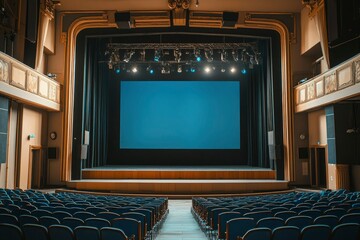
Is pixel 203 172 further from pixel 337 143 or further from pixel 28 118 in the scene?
pixel 28 118

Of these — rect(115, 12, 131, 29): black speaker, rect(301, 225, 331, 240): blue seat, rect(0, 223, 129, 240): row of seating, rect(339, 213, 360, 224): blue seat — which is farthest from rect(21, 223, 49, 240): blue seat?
rect(115, 12, 131, 29): black speaker

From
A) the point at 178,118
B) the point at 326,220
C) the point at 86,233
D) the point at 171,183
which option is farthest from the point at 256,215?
the point at 178,118

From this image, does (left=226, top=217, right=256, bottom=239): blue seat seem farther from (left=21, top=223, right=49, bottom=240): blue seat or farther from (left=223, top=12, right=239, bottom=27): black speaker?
(left=223, top=12, right=239, bottom=27): black speaker

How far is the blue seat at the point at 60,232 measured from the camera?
3307 mm

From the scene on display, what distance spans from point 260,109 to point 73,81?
818cm

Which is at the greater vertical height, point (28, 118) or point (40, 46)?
point (40, 46)

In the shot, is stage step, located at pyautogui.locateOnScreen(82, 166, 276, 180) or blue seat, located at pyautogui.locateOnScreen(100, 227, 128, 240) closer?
blue seat, located at pyautogui.locateOnScreen(100, 227, 128, 240)

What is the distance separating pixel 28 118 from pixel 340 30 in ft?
34.5

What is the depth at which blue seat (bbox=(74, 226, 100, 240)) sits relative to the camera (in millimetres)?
3295

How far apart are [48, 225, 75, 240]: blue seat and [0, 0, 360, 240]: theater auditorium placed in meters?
2.32

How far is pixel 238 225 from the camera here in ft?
12.8

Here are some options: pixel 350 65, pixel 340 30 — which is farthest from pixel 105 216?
pixel 340 30

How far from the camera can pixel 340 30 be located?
10094 mm

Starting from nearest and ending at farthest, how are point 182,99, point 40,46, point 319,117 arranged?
1. point 40,46
2. point 319,117
3. point 182,99
